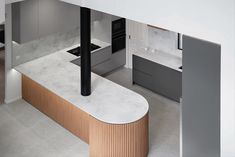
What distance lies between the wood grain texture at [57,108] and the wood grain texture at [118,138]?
58 cm

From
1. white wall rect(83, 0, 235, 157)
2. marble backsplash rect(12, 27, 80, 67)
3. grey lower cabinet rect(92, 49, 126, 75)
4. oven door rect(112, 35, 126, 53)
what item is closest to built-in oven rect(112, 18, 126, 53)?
oven door rect(112, 35, 126, 53)

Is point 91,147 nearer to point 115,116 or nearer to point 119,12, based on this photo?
point 115,116

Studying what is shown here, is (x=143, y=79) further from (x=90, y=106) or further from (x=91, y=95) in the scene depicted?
(x=90, y=106)

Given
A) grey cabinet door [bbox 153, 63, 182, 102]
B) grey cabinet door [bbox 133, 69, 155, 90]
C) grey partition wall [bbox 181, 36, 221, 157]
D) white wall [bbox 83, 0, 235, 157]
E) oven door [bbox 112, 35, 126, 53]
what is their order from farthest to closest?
1. oven door [bbox 112, 35, 126, 53]
2. grey cabinet door [bbox 133, 69, 155, 90]
3. grey cabinet door [bbox 153, 63, 182, 102]
4. grey partition wall [bbox 181, 36, 221, 157]
5. white wall [bbox 83, 0, 235, 157]

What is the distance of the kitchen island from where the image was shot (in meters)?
6.32

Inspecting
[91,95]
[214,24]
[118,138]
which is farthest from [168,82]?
[214,24]

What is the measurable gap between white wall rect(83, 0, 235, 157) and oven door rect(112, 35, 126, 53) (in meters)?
4.76

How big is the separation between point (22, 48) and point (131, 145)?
3.27 meters

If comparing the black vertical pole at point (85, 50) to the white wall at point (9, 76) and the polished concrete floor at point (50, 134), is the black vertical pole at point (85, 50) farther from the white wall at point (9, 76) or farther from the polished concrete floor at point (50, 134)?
the white wall at point (9, 76)

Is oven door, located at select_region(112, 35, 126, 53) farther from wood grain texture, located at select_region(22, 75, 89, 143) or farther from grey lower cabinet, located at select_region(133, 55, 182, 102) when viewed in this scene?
wood grain texture, located at select_region(22, 75, 89, 143)

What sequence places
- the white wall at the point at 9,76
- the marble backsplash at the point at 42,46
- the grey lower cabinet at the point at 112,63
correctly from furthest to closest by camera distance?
1. the grey lower cabinet at the point at 112,63
2. the marble backsplash at the point at 42,46
3. the white wall at the point at 9,76

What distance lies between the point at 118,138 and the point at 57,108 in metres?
1.82

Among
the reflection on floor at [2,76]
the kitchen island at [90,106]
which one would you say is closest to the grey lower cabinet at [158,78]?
the kitchen island at [90,106]

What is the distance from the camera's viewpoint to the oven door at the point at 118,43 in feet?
31.9
